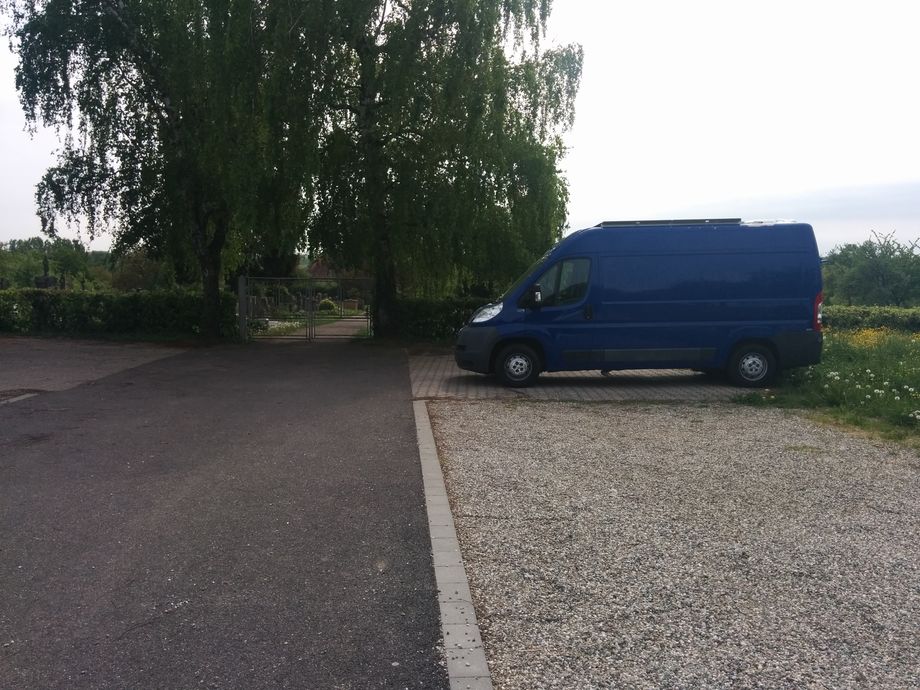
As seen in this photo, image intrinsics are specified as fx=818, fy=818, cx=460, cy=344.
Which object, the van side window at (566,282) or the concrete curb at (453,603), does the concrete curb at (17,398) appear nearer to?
the concrete curb at (453,603)

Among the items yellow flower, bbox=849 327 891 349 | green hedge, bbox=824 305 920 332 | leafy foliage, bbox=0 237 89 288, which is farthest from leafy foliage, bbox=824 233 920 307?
leafy foliage, bbox=0 237 89 288

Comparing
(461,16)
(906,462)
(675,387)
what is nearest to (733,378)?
(675,387)

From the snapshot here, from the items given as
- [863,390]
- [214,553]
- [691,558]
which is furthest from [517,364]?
[214,553]

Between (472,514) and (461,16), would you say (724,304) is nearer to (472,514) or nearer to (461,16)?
(472,514)

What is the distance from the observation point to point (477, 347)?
1390 centimetres

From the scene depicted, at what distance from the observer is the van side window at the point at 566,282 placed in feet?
44.1

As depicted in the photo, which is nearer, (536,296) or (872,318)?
(536,296)

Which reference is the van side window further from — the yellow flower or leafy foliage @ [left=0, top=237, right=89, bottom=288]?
leafy foliage @ [left=0, top=237, right=89, bottom=288]

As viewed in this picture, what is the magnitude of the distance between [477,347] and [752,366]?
4606 millimetres

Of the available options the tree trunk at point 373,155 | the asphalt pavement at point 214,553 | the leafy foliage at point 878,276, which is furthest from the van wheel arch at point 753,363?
the leafy foliage at point 878,276

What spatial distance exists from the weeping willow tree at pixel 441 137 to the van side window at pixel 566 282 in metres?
6.75

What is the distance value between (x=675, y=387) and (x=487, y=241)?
27.5 ft

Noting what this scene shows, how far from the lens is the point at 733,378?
13664 mm

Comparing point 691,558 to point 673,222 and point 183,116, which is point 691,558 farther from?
point 183,116
